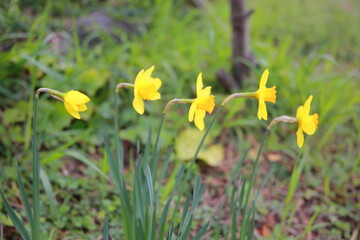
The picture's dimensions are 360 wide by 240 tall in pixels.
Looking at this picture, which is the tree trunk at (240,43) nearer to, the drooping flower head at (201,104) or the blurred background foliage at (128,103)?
the blurred background foliage at (128,103)

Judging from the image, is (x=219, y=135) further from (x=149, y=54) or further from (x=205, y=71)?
(x=149, y=54)

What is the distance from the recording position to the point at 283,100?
7.68 ft

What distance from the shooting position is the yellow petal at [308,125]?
3.24 feet

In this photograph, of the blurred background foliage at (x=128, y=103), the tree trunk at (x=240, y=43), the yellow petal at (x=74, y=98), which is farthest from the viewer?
the tree trunk at (x=240, y=43)

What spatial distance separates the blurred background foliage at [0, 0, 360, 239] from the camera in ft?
5.61

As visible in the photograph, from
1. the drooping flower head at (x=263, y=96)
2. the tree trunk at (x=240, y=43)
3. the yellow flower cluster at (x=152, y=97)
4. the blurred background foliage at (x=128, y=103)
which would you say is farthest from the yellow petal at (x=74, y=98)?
the tree trunk at (x=240, y=43)

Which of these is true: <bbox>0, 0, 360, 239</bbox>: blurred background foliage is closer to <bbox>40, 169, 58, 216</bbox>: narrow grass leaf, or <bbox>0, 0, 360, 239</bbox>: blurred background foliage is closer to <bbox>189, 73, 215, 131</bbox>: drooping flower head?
<bbox>40, 169, 58, 216</bbox>: narrow grass leaf

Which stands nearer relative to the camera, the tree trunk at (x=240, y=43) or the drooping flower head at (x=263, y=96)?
the drooping flower head at (x=263, y=96)

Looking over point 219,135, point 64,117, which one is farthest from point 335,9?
point 64,117

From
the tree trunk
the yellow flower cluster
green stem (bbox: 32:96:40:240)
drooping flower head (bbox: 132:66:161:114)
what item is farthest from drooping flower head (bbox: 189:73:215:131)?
the tree trunk

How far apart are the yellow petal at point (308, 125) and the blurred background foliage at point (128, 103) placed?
750 mm

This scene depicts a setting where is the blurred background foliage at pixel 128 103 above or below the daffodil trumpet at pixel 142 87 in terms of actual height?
above

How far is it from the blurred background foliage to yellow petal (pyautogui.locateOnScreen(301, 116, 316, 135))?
750mm

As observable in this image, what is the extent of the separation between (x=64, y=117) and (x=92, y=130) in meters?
0.16
